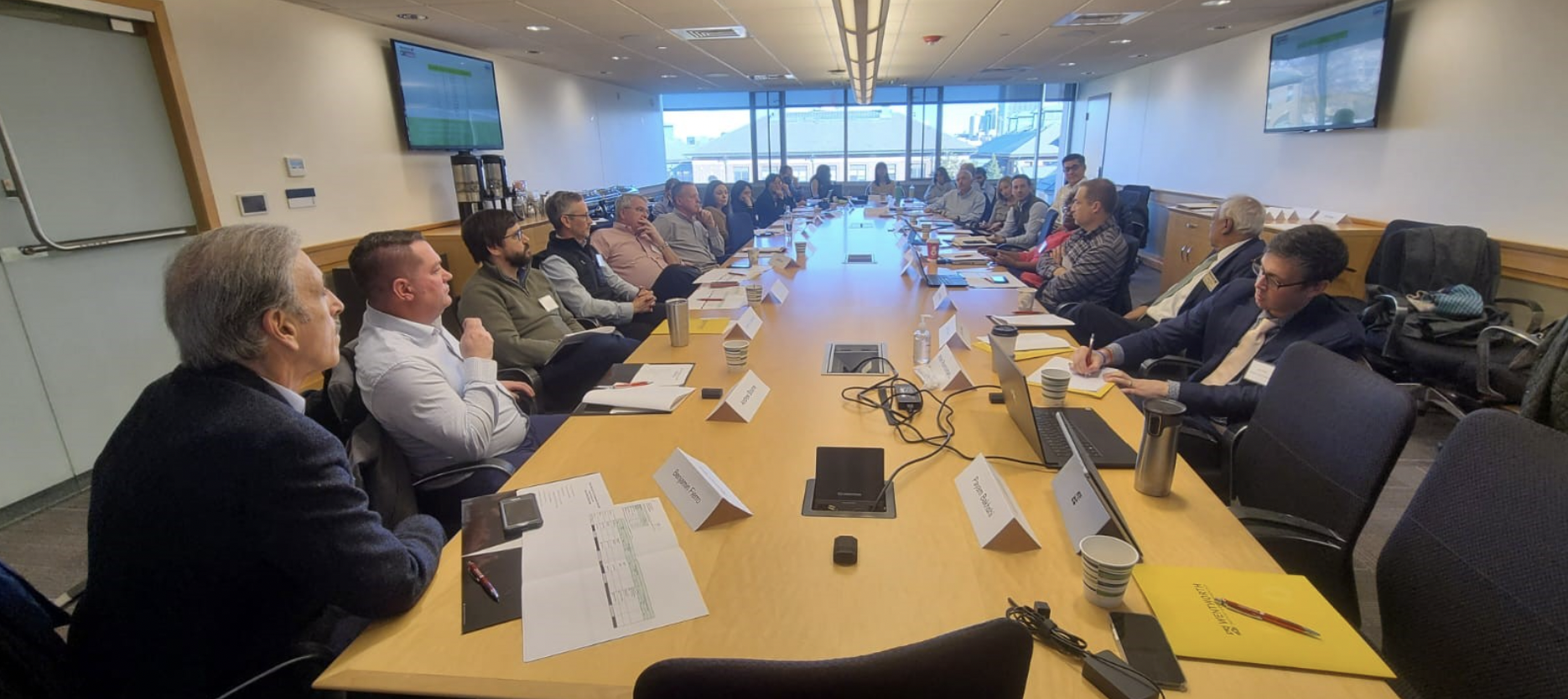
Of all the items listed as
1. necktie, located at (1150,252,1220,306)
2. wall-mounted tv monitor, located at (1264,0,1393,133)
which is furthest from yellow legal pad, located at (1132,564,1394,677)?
wall-mounted tv monitor, located at (1264,0,1393,133)

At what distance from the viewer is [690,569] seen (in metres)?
1.20

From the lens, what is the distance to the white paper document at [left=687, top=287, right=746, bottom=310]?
10.9 ft

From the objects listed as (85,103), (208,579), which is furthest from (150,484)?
(85,103)

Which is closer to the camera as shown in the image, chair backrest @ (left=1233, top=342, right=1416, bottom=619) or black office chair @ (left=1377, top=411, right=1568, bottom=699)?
black office chair @ (left=1377, top=411, right=1568, bottom=699)

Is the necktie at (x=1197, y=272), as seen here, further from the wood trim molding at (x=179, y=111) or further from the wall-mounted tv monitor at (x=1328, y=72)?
the wood trim molding at (x=179, y=111)

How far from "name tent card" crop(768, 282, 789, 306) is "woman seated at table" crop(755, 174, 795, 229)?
200 inches

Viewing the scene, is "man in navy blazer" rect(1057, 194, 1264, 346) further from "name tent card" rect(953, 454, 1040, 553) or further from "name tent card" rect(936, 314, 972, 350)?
"name tent card" rect(953, 454, 1040, 553)

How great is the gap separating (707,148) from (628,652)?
13.8 metres

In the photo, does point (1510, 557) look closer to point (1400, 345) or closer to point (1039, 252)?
point (1400, 345)

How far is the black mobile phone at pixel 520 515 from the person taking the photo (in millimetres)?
1331

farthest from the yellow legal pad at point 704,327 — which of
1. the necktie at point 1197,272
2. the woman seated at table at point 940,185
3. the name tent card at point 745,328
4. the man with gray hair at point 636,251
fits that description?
the woman seated at table at point 940,185

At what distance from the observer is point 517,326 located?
3096 mm

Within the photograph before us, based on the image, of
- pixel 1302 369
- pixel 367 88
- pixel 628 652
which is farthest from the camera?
pixel 367 88

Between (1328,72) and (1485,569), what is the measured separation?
5.78 m
